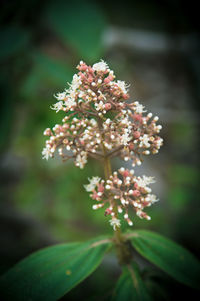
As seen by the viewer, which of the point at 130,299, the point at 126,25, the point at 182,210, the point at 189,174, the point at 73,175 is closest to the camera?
the point at 130,299

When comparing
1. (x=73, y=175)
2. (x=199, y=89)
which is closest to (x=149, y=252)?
(x=73, y=175)

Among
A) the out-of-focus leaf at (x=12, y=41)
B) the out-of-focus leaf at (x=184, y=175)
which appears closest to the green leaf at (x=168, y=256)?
the out-of-focus leaf at (x=12, y=41)

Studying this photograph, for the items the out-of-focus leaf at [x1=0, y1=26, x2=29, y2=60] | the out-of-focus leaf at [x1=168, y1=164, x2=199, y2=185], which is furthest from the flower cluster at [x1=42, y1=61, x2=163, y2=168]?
the out-of-focus leaf at [x1=168, y1=164, x2=199, y2=185]

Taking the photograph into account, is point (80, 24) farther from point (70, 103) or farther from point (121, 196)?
point (121, 196)

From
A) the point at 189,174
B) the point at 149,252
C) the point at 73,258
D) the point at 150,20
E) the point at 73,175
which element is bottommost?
the point at 149,252

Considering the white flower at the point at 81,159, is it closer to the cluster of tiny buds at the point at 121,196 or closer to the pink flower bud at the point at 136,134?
the cluster of tiny buds at the point at 121,196

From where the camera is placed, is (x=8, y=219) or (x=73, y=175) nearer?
(x=73, y=175)

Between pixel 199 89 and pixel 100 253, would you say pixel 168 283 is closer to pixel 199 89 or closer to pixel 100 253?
pixel 100 253

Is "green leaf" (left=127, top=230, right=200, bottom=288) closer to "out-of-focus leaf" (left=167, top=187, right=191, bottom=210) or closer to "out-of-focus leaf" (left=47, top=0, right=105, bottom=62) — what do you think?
"out-of-focus leaf" (left=47, top=0, right=105, bottom=62)
